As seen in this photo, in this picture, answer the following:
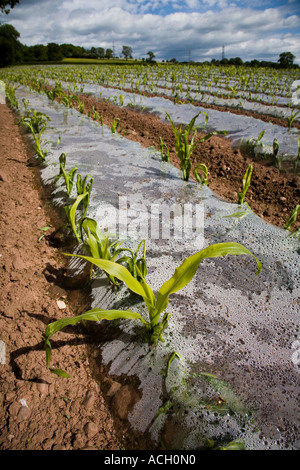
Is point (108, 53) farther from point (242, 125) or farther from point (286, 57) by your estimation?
point (242, 125)

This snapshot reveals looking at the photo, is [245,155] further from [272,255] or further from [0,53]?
[0,53]

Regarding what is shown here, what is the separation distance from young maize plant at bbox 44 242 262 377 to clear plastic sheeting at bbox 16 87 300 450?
0.14 m

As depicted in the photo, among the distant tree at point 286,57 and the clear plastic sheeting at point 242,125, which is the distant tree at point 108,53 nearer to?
the distant tree at point 286,57

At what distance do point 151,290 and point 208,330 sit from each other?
38 cm

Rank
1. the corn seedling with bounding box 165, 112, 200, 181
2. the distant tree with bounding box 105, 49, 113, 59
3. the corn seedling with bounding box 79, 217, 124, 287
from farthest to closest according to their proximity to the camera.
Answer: the distant tree with bounding box 105, 49, 113, 59 < the corn seedling with bounding box 165, 112, 200, 181 < the corn seedling with bounding box 79, 217, 124, 287

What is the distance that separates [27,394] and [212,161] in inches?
127

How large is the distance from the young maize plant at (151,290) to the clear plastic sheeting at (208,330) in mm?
143

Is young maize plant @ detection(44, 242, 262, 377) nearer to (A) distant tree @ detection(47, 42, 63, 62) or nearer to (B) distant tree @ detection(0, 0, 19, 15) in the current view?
(B) distant tree @ detection(0, 0, 19, 15)

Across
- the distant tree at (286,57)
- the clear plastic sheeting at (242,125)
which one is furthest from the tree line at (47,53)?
the clear plastic sheeting at (242,125)

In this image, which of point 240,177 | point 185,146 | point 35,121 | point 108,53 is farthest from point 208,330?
point 108,53

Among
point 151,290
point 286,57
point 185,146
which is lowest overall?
point 151,290

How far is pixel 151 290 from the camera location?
110 centimetres

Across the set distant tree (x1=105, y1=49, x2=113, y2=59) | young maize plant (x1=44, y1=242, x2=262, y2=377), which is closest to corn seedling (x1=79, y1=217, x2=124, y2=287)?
young maize plant (x1=44, y1=242, x2=262, y2=377)

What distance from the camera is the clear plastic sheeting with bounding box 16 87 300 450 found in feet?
3.02
